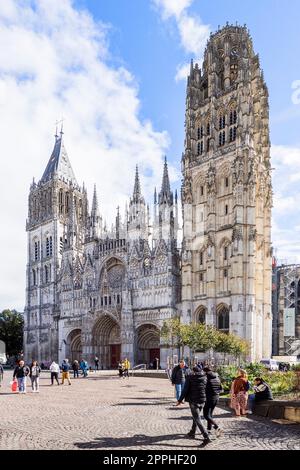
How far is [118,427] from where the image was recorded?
Answer: 13281mm

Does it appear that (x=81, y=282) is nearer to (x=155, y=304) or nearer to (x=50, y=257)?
(x=50, y=257)

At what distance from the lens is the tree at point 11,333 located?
84.4 metres

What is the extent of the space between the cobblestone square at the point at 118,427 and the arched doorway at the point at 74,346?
157 feet

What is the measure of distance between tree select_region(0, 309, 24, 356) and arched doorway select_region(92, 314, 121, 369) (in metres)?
27.0

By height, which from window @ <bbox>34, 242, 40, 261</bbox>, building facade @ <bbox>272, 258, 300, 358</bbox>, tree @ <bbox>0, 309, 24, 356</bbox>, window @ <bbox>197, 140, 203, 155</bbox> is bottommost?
tree @ <bbox>0, 309, 24, 356</bbox>

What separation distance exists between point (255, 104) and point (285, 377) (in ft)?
144

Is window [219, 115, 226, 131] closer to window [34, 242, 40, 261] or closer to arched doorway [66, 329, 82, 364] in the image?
arched doorway [66, 329, 82, 364]

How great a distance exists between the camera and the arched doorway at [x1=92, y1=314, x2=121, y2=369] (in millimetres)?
63125

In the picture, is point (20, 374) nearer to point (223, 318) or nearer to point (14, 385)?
point (14, 385)

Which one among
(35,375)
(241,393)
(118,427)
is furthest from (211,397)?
(35,375)

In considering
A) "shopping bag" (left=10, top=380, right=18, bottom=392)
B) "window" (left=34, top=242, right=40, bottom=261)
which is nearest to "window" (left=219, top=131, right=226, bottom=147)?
"window" (left=34, top=242, right=40, bottom=261)

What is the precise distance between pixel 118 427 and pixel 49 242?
209ft

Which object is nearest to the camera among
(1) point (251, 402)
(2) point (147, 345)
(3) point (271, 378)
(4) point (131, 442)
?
(4) point (131, 442)

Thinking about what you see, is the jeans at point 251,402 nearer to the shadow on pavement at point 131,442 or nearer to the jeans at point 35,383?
the shadow on pavement at point 131,442
